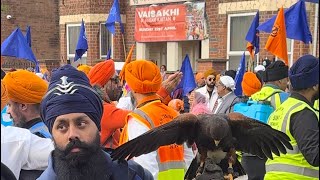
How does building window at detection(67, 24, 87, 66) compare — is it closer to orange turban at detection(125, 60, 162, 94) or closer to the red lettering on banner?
the red lettering on banner

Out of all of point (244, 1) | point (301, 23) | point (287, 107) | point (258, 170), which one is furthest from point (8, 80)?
point (244, 1)

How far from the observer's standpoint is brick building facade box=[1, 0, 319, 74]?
38.1ft

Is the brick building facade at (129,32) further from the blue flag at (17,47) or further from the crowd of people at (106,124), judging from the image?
the crowd of people at (106,124)

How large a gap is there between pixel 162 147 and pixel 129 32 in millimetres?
11902

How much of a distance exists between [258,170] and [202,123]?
9.36 feet

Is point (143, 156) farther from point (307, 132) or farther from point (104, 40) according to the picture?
point (104, 40)

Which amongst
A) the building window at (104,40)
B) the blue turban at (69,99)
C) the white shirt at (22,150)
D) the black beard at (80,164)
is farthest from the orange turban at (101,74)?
the building window at (104,40)

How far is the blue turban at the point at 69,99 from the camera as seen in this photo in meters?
1.90

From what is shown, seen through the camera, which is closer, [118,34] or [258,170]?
[258,170]

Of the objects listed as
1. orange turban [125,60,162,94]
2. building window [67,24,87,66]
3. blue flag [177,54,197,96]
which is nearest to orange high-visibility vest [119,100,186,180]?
orange turban [125,60,162,94]

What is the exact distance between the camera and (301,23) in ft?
23.2

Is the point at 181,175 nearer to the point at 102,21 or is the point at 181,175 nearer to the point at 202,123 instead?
the point at 202,123

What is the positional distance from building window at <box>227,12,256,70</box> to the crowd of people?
7.46 m

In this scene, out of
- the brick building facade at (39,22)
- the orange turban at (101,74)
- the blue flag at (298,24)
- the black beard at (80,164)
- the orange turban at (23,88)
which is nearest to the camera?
the black beard at (80,164)
